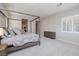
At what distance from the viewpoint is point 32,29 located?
3223 mm

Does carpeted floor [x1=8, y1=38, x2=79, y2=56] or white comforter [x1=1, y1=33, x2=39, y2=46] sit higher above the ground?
white comforter [x1=1, y1=33, x2=39, y2=46]

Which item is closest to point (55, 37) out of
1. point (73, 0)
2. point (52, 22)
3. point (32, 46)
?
point (52, 22)

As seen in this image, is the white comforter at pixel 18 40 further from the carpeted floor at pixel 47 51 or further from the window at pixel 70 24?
the window at pixel 70 24

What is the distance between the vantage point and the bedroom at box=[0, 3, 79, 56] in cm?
228

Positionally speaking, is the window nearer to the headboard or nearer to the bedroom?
the bedroom

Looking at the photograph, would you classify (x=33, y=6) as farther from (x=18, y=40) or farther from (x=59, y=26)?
(x=59, y=26)

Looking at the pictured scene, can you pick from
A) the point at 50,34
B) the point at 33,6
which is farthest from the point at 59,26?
the point at 33,6

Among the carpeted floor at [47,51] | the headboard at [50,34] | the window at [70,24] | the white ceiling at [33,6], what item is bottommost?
the carpeted floor at [47,51]

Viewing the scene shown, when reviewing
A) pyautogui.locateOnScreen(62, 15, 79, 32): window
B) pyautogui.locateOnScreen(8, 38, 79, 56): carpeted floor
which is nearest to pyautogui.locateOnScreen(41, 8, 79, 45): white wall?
pyautogui.locateOnScreen(62, 15, 79, 32): window

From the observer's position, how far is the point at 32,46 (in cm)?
296

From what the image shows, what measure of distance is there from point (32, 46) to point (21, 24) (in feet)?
3.02

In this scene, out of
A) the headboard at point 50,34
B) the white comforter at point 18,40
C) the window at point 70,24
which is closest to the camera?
the white comforter at point 18,40

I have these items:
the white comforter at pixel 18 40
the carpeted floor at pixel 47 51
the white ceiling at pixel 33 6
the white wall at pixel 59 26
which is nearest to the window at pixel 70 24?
the white wall at pixel 59 26

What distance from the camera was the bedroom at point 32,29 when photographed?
2.28 meters
